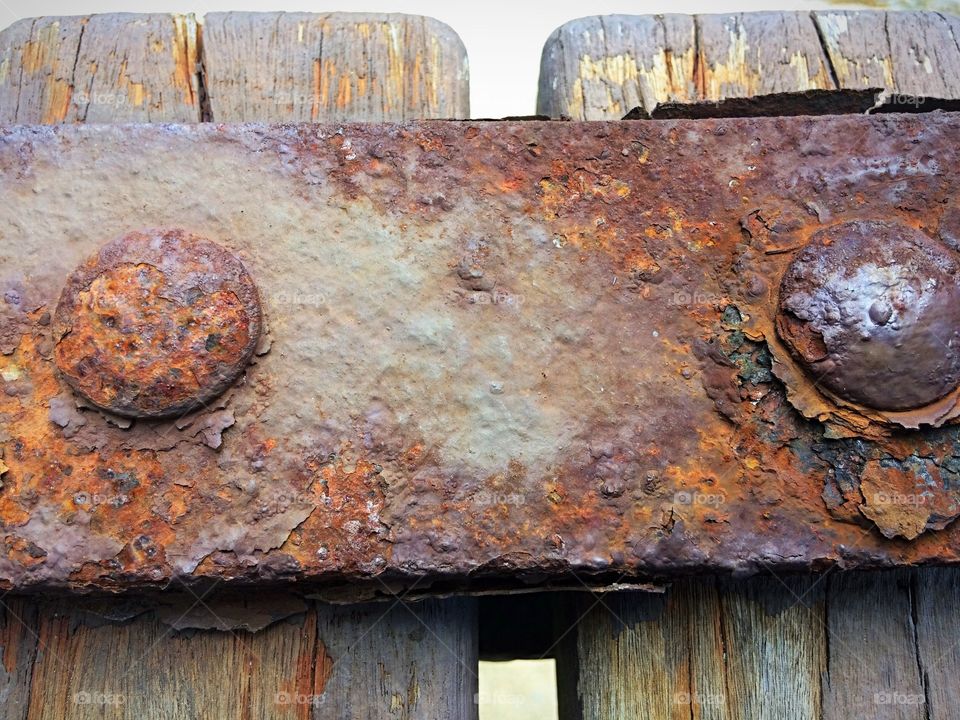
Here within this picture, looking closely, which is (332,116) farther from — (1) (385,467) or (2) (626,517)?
(2) (626,517)

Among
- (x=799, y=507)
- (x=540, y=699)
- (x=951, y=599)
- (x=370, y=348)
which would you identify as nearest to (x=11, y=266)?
(x=370, y=348)

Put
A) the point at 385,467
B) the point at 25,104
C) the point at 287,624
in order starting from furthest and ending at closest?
1. the point at 25,104
2. the point at 287,624
3. the point at 385,467

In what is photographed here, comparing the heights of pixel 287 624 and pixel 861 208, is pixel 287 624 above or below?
below

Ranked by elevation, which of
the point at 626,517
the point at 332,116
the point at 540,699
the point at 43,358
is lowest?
the point at 540,699

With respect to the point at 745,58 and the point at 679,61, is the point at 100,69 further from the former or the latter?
the point at 745,58

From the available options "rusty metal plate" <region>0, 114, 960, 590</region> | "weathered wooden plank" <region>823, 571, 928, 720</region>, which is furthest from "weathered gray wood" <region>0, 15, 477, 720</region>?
"weathered wooden plank" <region>823, 571, 928, 720</region>

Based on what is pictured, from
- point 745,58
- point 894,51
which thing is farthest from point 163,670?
point 894,51

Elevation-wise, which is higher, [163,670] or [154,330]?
[154,330]

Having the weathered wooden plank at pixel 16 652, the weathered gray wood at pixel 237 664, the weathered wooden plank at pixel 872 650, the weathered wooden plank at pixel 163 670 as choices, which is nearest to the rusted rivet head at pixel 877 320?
the weathered wooden plank at pixel 872 650
